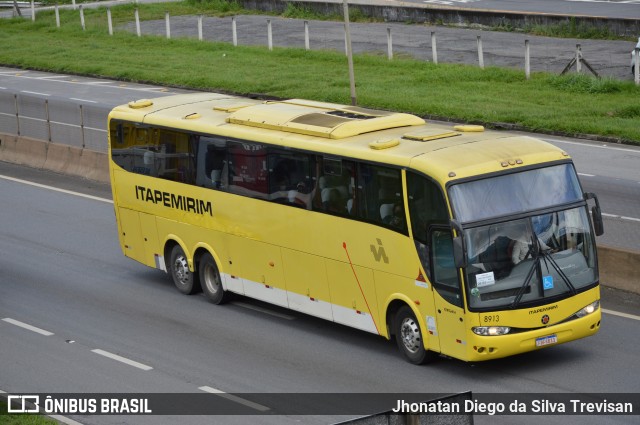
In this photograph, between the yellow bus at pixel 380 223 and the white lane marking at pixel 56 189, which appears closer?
the yellow bus at pixel 380 223

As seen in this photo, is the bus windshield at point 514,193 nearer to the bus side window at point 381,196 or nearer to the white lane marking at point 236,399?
the bus side window at point 381,196

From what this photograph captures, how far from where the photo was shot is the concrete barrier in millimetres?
29703

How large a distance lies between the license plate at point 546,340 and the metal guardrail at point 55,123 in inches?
707

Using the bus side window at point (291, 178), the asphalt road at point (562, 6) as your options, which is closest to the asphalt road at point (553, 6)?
the asphalt road at point (562, 6)

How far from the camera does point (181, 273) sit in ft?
65.6

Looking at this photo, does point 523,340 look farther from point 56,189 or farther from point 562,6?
point 562,6

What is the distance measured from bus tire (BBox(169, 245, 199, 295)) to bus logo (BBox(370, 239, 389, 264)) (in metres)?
4.59

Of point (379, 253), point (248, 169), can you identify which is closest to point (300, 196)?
point (248, 169)

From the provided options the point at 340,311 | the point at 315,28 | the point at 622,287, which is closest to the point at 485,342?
the point at 340,311

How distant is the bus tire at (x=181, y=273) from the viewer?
19812 millimetres

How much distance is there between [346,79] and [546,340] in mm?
27021

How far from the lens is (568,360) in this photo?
1551 cm

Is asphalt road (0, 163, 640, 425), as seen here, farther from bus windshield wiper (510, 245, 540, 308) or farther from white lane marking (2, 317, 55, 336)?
bus windshield wiper (510, 245, 540, 308)

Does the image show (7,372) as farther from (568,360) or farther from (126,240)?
(568,360)
